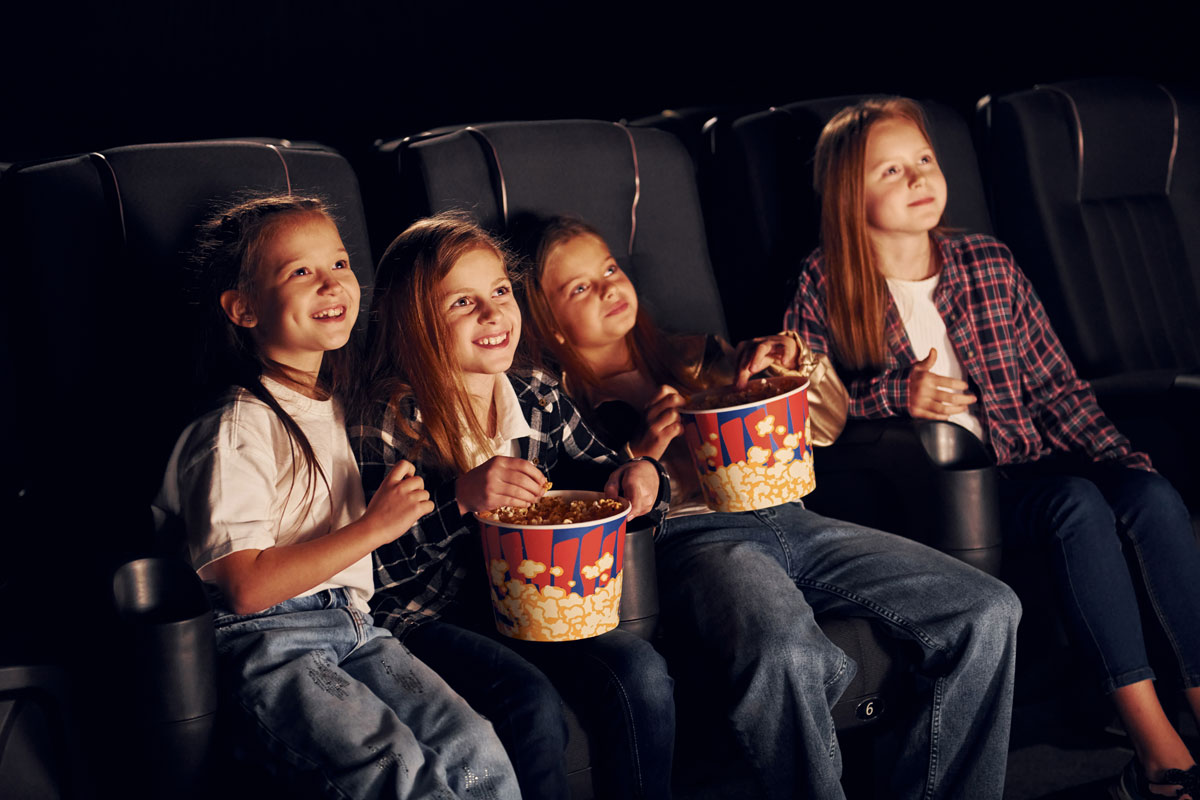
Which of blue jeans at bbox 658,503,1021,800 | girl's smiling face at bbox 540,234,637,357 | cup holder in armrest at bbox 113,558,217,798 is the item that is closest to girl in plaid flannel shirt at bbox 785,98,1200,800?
blue jeans at bbox 658,503,1021,800

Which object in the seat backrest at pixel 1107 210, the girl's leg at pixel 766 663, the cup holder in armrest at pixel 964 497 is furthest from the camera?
the seat backrest at pixel 1107 210

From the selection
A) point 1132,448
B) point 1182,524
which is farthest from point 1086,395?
point 1182,524

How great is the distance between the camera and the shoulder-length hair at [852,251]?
6.54 ft

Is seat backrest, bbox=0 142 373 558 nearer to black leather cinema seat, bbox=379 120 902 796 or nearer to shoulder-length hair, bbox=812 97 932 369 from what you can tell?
black leather cinema seat, bbox=379 120 902 796

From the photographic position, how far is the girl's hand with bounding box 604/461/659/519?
1.56 metres

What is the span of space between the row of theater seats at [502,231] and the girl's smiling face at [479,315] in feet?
0.95

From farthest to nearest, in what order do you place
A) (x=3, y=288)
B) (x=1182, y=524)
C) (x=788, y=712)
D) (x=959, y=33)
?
(x=959, y=33) < (x=1182, y=524) < (x=3, y=288) < (x=788, y=712)

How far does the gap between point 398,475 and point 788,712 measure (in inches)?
22.8

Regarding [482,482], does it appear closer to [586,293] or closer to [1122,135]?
[586,293]

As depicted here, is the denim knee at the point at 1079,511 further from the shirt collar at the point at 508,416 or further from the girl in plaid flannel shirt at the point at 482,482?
the shirt collar at the point at 508,416

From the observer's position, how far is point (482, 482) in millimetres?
1368

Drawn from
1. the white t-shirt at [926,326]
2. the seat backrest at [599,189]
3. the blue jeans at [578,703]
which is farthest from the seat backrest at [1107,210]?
the blue jeans at [578,703]

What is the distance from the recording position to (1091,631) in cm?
167

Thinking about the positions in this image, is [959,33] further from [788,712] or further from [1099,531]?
[788,712]
